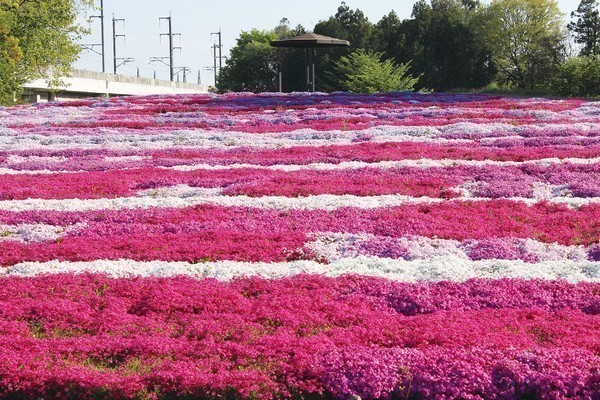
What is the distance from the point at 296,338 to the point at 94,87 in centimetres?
8082

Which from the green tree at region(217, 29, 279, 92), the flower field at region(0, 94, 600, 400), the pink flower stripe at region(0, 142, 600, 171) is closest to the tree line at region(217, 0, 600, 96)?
the green tree at region(217, 29, 279, 92)

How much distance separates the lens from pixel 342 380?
7.64 m

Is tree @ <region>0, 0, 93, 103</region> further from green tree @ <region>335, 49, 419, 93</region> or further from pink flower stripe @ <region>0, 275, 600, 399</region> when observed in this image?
pink flower stripe @ <region>0, 275, 600, 399</region>

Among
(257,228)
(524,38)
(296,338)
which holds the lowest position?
(296,338)

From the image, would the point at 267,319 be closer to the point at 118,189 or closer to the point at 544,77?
the point at 118,189

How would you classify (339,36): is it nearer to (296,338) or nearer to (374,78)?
(374,78)

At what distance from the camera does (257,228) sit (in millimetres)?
14492

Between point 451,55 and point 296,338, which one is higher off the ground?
point 451,55

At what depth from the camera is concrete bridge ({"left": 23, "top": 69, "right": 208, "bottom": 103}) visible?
266 ft

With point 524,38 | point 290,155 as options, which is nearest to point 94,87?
point 524,38

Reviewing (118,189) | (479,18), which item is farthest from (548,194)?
(479,18)

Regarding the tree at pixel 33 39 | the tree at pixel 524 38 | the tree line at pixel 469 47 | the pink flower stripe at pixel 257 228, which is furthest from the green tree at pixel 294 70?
the pink flower stripe at pixel 257 228

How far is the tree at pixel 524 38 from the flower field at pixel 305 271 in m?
Result: 53.8

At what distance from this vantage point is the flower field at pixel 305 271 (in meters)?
7.76
